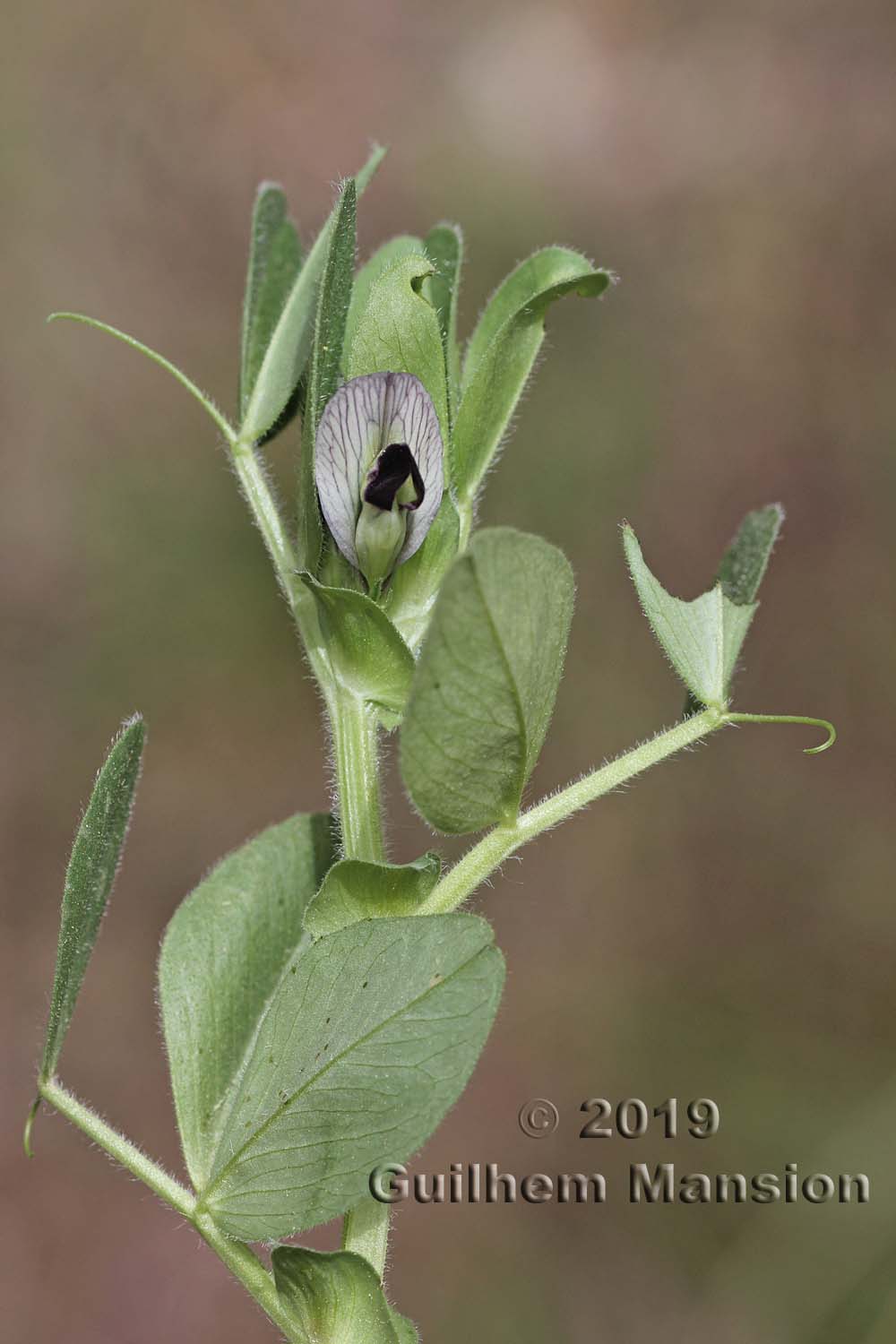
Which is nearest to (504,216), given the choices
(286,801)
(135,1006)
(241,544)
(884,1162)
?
(241,544)

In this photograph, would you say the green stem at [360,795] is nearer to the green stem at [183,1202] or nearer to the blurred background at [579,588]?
the green stem at [183,1202]

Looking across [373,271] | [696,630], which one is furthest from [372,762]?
[373,271]

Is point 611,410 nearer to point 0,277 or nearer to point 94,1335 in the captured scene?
point 0,277

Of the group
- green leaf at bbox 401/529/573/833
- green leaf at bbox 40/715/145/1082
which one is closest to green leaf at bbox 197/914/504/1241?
green leaf at bbox 401/529/573/833

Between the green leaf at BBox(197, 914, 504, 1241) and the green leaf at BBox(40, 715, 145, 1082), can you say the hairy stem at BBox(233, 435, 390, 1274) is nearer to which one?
the green leaf at BBox(197, 914, 504, 1241)

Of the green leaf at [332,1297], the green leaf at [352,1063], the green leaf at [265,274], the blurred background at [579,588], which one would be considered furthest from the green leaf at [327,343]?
the blurred background at [579,588]

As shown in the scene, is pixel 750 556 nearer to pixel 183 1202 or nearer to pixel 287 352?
pixel 287 352
